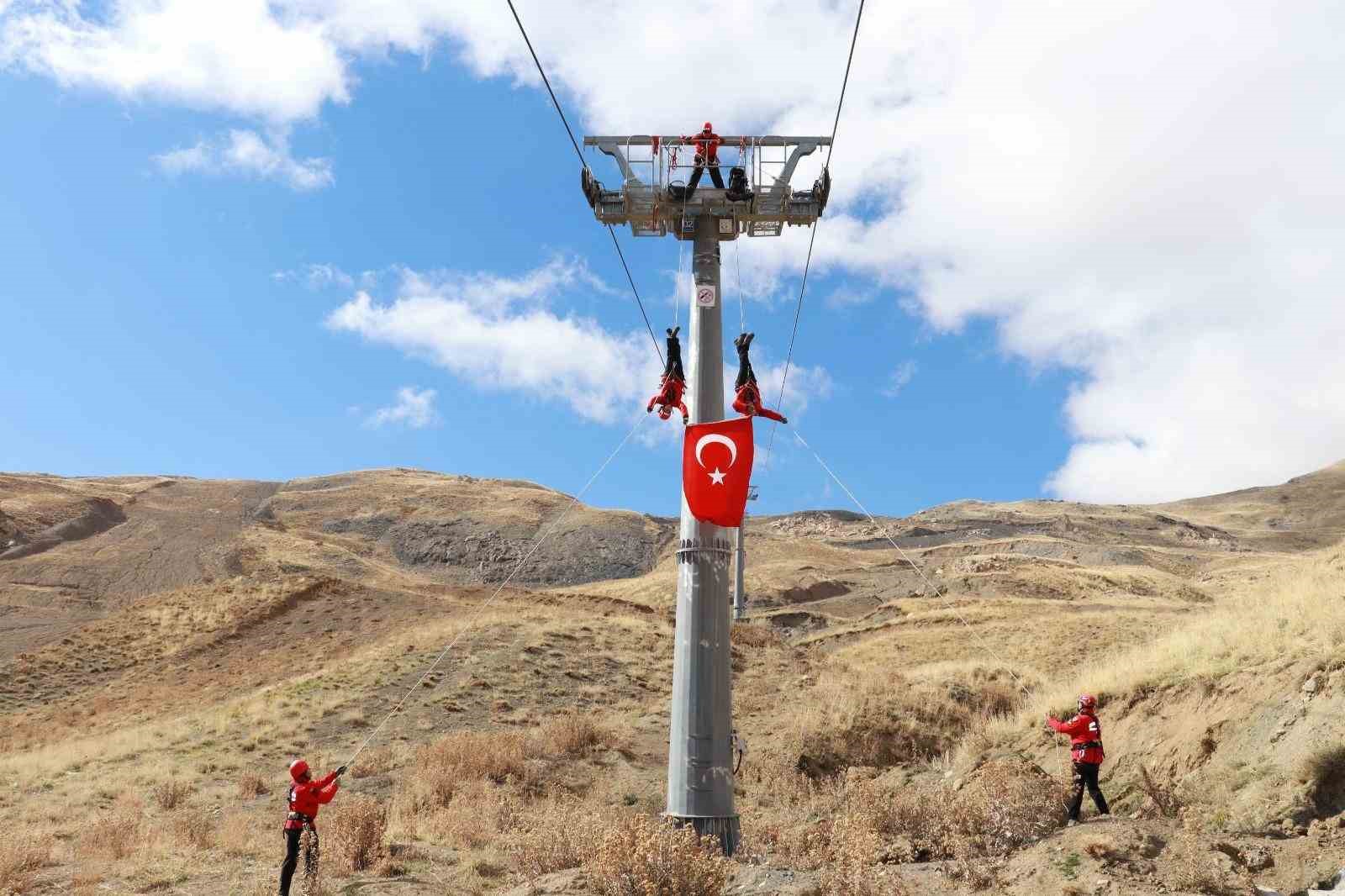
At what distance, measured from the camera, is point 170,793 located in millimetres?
19203

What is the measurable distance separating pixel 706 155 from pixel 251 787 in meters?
16.4

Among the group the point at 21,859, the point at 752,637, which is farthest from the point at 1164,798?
the point at 752,637

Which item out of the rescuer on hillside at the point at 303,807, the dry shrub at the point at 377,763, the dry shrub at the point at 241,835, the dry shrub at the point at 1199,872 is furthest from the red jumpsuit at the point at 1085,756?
the dry shrub at the point at 377,763

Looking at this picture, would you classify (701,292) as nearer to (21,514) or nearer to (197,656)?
(197,656)

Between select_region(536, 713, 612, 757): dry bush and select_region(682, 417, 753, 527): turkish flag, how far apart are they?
11.1 metres

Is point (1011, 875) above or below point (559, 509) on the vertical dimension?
below

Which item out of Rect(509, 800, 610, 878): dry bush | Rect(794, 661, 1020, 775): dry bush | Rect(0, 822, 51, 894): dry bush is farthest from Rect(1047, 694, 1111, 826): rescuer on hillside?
Rect(0, 822, 51, 894): dry bush

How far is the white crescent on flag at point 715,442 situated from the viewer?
11141mm

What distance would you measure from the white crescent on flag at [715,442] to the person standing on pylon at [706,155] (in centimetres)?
389

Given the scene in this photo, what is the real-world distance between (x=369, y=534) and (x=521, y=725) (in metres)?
70.4

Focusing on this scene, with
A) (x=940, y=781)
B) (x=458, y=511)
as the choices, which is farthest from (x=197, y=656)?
(x=458, y=511)

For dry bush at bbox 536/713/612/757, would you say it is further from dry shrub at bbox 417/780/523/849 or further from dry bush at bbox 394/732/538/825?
dry shrub at bbox 417/780/523/849

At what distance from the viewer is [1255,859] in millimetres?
8586

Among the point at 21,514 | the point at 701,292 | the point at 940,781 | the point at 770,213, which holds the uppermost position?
the point at 21,514
